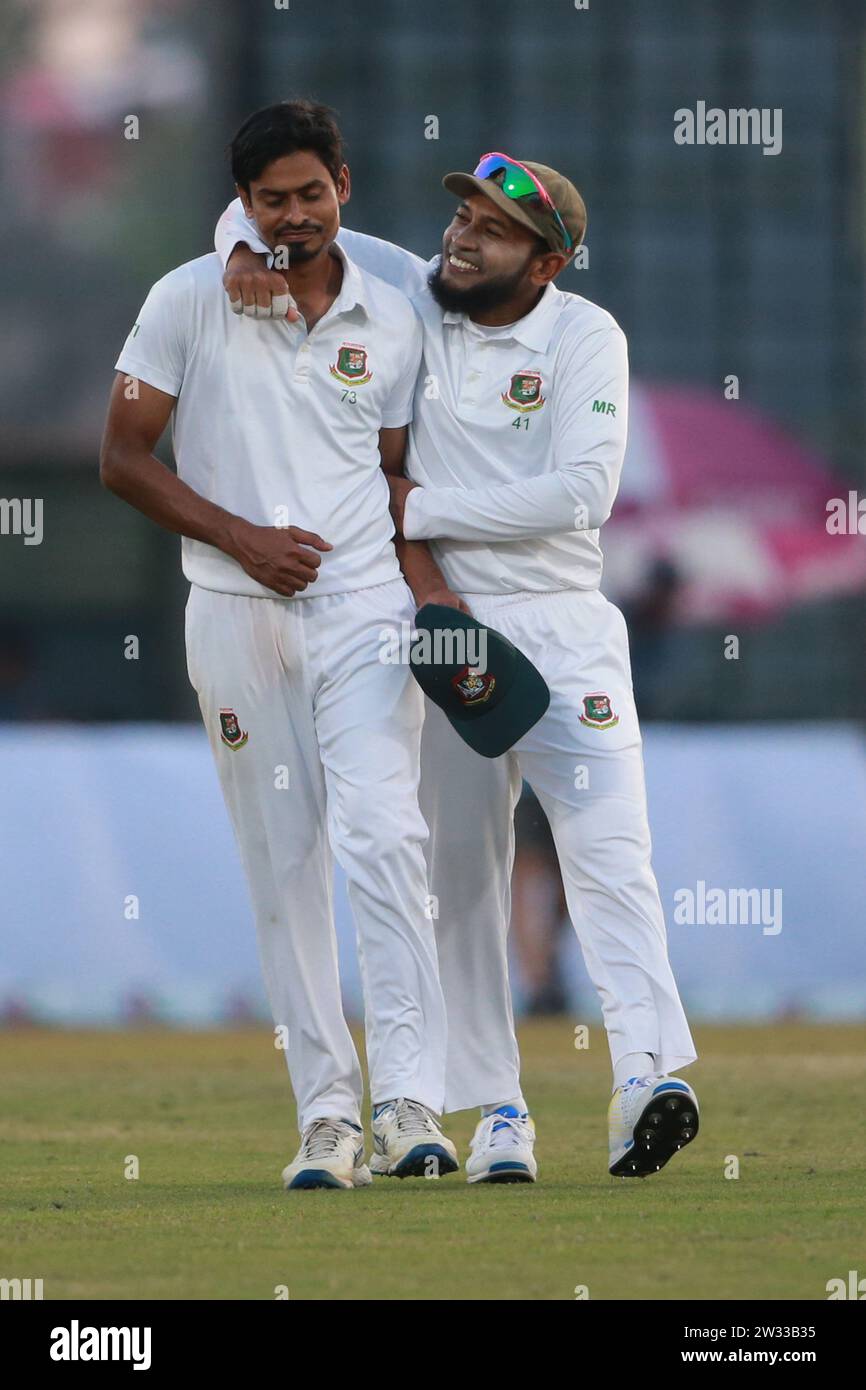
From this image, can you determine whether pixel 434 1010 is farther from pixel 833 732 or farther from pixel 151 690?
pixel 151 690

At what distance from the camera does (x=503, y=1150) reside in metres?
5.12

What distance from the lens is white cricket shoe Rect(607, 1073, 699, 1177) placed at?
4723 millimetres

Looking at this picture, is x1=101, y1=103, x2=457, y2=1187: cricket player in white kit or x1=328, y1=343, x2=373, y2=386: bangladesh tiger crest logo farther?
x1=328, y1=343, x2=373, y2=386: bangladesh tiger crest logo

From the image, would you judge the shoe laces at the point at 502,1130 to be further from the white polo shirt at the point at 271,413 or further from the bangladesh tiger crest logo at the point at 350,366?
the bangladesh tiger crest logo at the point at 350,366

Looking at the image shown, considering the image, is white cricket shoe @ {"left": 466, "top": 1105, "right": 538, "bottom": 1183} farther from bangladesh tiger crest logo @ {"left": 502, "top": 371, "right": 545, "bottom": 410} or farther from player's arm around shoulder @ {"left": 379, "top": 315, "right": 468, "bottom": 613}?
bangladesh tiger crest logo @ {"left": 502, "top": 371, "right": 545, "bottom": 410}

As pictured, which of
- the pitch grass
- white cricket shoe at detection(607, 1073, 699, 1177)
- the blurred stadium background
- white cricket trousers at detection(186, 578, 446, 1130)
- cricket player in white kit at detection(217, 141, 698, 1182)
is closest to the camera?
the pitch grass

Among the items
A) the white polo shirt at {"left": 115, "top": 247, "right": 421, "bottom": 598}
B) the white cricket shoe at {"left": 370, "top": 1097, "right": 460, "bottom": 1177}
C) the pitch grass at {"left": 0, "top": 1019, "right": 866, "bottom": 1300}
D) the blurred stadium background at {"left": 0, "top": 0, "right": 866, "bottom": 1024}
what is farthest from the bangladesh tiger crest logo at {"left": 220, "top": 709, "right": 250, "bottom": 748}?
the blurred stadium background at {"left": 0, "top": 0, "right": 866, "bottom": 1024}

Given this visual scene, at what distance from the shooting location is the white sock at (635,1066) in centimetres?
485

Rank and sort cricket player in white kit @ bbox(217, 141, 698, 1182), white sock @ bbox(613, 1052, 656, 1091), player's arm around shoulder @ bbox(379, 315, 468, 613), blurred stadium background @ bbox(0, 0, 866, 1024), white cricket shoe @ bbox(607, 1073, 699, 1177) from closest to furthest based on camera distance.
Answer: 1. white cricket shoe @ bbox(607, 1073, 699, 1177)
2. white sock @ bbox(613, 1052, 656, 1091)
3. cricket player in white kit @ bbox(217, 141, 698, 1182)
4. player's arm around shoulder @ bbox(379, 315, 468, 613)
5. blurred stadium background @ bbox(0, 0, 866, 1024)

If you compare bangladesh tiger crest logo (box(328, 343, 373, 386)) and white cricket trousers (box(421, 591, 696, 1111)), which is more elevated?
bangladesh tiger crest logo (box(328, 343, 373, 386))

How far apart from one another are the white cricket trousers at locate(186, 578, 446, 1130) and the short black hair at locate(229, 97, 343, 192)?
893 mm

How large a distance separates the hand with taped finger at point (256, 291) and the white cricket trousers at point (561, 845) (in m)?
0.75

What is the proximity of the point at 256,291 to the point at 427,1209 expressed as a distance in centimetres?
190
